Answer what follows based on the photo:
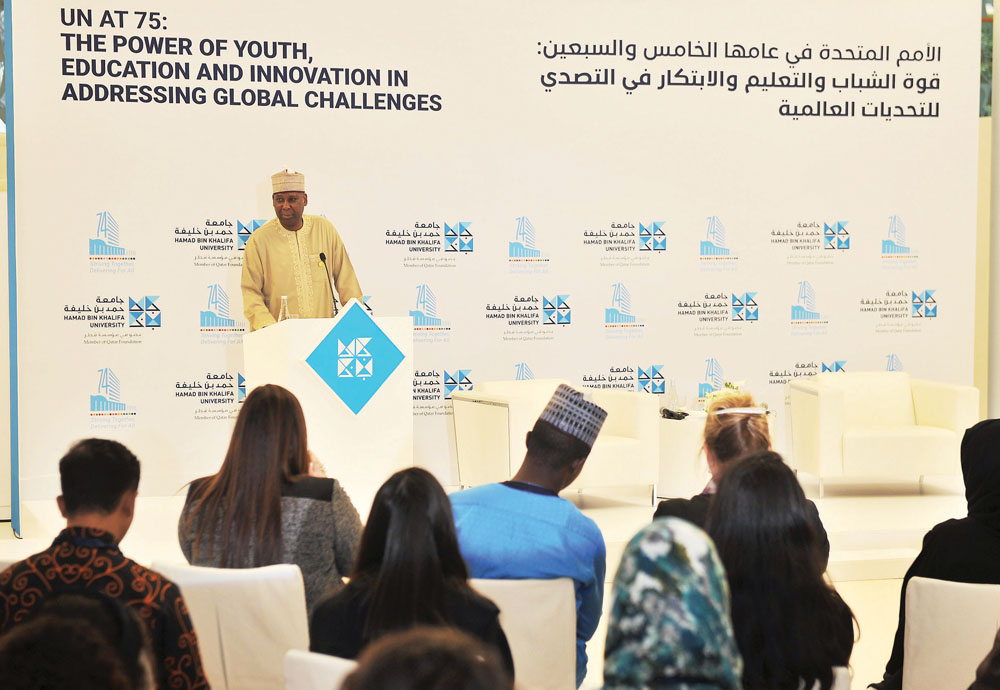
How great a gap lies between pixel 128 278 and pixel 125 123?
3.05ft

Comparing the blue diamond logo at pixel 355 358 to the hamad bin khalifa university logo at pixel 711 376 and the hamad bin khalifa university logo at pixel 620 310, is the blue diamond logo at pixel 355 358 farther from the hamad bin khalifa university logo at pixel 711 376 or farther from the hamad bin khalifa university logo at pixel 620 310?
the hamad bin khalifa university logo at pixel 711 376

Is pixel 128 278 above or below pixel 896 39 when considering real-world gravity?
below

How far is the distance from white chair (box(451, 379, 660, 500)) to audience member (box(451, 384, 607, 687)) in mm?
3471

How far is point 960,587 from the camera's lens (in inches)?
104

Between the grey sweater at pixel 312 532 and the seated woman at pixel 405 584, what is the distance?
0.77 metres

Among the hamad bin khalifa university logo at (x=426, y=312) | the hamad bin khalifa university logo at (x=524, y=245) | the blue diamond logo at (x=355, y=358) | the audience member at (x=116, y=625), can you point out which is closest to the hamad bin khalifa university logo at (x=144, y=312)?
the hamad bin khalifa university logo at (x=426, y=312)

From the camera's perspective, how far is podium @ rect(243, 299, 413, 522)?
4883 millimetres

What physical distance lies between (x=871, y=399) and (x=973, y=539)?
4497 mm

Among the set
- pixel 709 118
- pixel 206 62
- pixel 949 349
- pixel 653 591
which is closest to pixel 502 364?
pixel 709 118

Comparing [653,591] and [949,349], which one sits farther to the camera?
[949,349]

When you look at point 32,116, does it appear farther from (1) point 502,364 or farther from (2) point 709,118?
(2) point 709,118

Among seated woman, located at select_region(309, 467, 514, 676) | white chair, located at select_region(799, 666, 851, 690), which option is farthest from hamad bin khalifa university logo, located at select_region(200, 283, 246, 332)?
white chair, located at select_region(799, 666, 851, 690)

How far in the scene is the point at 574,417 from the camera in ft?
9.49

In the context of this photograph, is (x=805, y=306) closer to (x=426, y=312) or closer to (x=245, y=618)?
(x=426, y=312)
